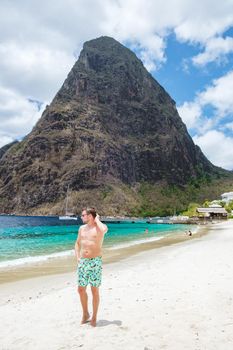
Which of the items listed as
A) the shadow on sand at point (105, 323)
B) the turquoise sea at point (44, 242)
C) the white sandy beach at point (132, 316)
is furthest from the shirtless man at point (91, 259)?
the turquoise sea at point (44, 242)

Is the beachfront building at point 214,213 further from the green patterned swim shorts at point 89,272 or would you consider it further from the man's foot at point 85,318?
the green patterned swim shorts at point 89,272

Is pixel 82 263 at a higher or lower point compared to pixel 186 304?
higher

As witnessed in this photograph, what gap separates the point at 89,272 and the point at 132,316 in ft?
5.25

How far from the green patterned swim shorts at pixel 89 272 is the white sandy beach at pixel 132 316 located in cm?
90

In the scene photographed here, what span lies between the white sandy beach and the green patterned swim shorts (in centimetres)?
90

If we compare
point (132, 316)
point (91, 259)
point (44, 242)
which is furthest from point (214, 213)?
point (91, 259)

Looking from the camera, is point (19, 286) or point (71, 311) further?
point (19, 286)

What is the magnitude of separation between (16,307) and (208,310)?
5.22 m

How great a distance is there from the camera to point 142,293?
1129cm

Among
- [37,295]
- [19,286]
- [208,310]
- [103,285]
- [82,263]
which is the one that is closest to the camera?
[82,263]

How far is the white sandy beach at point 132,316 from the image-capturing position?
696 centimetres

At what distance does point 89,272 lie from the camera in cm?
806

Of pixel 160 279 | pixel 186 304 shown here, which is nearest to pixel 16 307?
pixel 186 304

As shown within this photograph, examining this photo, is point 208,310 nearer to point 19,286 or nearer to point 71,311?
point 71,311
